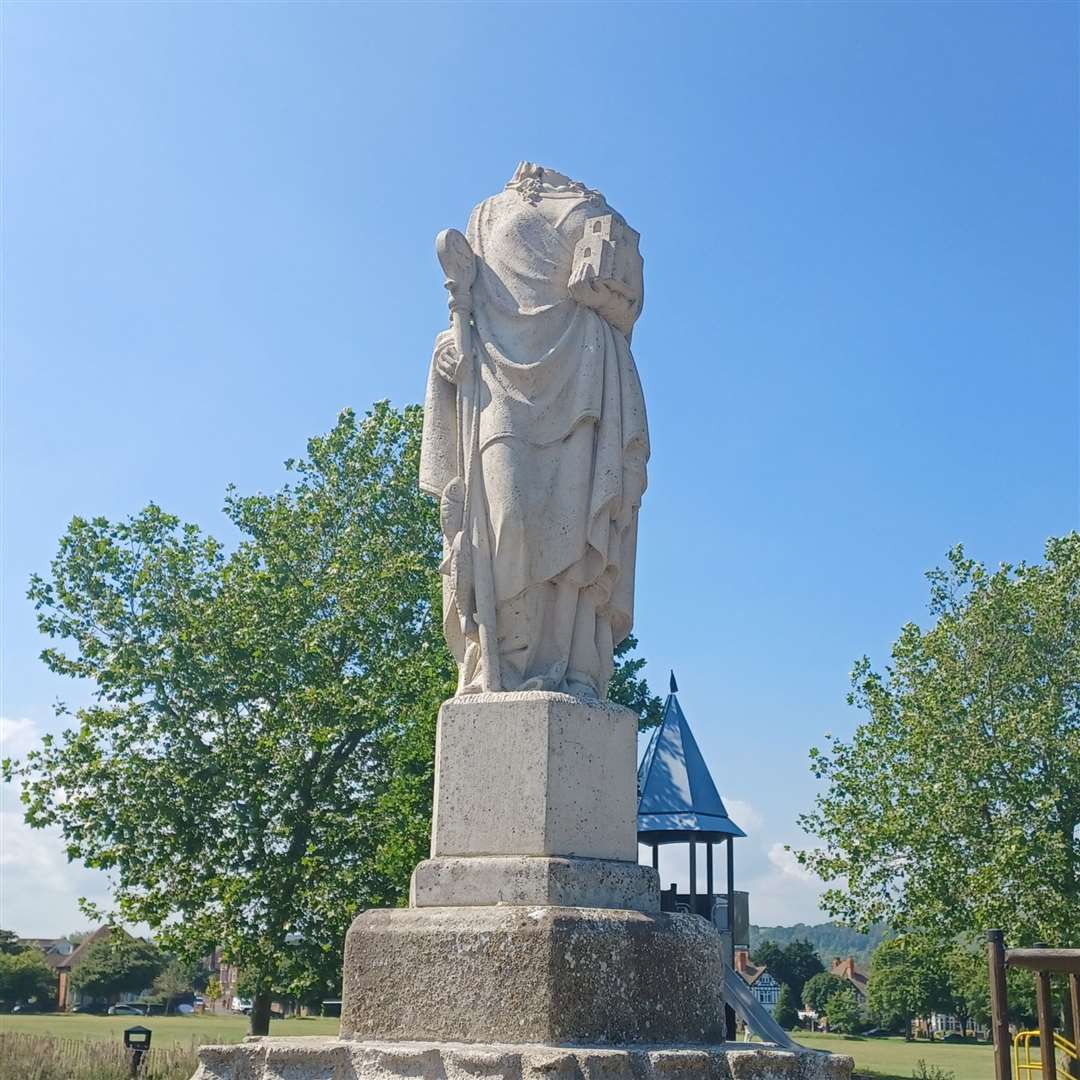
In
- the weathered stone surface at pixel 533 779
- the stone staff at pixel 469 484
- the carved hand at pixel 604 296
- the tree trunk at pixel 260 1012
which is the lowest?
the tree trunk at pixel 260 1012

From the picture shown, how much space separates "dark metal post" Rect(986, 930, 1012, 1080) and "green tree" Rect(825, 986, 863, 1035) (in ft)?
211

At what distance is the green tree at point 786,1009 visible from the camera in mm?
66850

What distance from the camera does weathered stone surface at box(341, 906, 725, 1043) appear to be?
4062 mm

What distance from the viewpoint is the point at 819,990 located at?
244 feet

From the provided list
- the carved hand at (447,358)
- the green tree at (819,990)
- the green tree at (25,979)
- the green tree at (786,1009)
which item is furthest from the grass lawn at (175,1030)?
the green tree at (819,990)

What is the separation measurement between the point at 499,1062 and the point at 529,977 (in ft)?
1.09

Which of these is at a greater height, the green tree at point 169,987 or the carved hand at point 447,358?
the carved hand at point 447,358

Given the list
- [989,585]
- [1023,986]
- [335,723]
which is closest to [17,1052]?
[335,723]

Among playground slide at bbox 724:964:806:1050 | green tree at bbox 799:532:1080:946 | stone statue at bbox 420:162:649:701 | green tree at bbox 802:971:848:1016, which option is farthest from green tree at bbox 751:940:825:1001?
stone statue at bbox 420:162:649:701

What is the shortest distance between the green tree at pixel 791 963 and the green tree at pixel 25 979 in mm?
41691

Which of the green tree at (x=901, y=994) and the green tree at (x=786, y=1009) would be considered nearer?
the green tree at (x=901, y=994)

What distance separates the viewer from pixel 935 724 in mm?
23859

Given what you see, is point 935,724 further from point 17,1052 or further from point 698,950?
point 698,950

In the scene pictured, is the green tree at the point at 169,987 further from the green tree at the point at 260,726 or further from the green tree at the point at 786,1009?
the green tree at the point at 260,726
